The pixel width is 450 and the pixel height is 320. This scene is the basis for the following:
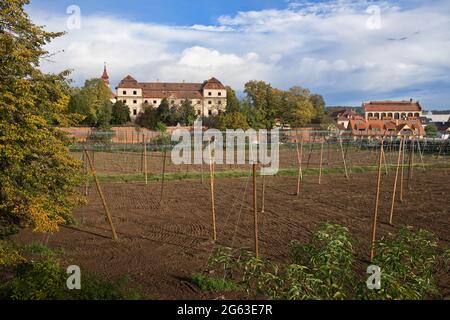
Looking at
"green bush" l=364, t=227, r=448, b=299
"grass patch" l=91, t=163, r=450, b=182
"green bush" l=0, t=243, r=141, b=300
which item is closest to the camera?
"green bush" l=364, t=227, r=448, b=299

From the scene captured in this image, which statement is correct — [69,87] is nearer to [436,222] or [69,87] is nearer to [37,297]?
[37,297]

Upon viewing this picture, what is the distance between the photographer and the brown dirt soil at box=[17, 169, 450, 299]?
778cm

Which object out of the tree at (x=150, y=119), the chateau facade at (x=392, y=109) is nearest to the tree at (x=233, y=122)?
the tree at (x=150, y=119)

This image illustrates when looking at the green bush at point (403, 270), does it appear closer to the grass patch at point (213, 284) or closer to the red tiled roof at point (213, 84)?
the grass patch at point (213, 284)

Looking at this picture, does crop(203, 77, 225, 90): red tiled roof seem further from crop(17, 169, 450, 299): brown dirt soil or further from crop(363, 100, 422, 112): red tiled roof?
crop(17, 169, 450, 299): brown dirt soil

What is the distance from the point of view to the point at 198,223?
11.3 m

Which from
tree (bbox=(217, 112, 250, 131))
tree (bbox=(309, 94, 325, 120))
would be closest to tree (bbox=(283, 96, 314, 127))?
tree (bbox=(309, 94, 325, 120))

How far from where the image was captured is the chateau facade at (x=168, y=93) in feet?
254

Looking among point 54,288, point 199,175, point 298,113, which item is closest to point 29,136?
point 54,288

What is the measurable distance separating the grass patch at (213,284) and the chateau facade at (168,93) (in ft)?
229

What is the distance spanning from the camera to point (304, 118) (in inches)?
2464

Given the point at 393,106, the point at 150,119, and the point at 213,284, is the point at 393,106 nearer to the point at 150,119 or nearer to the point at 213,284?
the point at 150,119

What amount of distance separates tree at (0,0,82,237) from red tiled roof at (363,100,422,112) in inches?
3240

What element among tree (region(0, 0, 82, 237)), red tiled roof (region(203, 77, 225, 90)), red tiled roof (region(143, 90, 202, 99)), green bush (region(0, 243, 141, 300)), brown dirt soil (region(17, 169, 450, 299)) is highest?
red tiled roof (region(203, 77, 225, 90))
